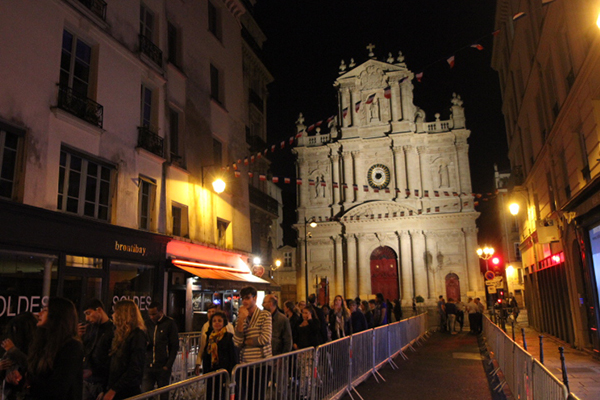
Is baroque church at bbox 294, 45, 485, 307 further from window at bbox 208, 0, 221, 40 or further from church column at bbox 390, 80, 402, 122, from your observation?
window at bbox 208, 0, 221, 40

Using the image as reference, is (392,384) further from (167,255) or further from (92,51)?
(92,51)

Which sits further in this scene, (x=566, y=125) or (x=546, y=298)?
(x=546, y=298)

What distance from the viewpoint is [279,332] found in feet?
22.8

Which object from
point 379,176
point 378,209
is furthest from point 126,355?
point 379,176

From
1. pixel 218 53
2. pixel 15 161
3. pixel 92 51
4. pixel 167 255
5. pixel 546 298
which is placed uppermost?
pixel 218 53

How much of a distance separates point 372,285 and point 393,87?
17.8 m

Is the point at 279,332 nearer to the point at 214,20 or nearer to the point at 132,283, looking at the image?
the point at 132,283

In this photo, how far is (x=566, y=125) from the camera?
13.0 m

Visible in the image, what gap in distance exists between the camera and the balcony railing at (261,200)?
24.6 meters

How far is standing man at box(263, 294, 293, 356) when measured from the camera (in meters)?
6.87

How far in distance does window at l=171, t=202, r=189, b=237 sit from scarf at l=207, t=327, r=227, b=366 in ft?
28.0

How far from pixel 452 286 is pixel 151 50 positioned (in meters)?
31.7

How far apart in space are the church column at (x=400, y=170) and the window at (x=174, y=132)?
1087 inches

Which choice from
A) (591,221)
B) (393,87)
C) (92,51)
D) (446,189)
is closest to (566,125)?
(591,221)
